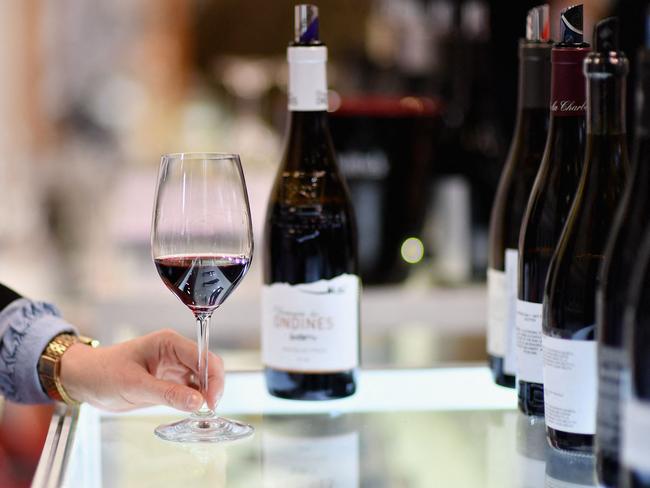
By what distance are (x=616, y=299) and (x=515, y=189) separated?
17.3 inches

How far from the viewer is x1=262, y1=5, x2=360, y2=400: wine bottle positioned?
93cm

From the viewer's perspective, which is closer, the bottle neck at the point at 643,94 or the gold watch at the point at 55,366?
the bottle neck at the point at 643,94

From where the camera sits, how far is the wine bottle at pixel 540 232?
0.84 meters

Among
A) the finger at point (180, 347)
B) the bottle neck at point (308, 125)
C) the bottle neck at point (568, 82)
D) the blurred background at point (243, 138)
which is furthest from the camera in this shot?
the blurred background at point (243, 138)

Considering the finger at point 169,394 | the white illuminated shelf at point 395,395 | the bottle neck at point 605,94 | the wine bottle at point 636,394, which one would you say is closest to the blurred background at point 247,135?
the white illuminated shelf at point 395,395

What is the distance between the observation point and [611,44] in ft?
2.13

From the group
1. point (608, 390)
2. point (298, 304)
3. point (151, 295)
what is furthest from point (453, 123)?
point (608, 390)

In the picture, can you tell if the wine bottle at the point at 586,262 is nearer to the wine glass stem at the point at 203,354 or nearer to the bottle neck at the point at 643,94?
the bottle neck at the point at 643,94

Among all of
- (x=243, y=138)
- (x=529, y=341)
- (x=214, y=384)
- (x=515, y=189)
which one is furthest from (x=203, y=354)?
(x=243, y=138)

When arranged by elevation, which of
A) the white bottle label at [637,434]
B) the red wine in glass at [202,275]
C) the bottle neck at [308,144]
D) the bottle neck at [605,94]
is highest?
the bottle neck at [605,94]

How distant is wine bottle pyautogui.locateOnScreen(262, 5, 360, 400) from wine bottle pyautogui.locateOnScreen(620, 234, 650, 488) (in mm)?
425

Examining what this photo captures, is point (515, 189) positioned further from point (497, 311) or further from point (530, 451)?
point (530, 451)

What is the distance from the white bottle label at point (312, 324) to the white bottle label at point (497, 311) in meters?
0.12

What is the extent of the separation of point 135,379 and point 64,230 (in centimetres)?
128
